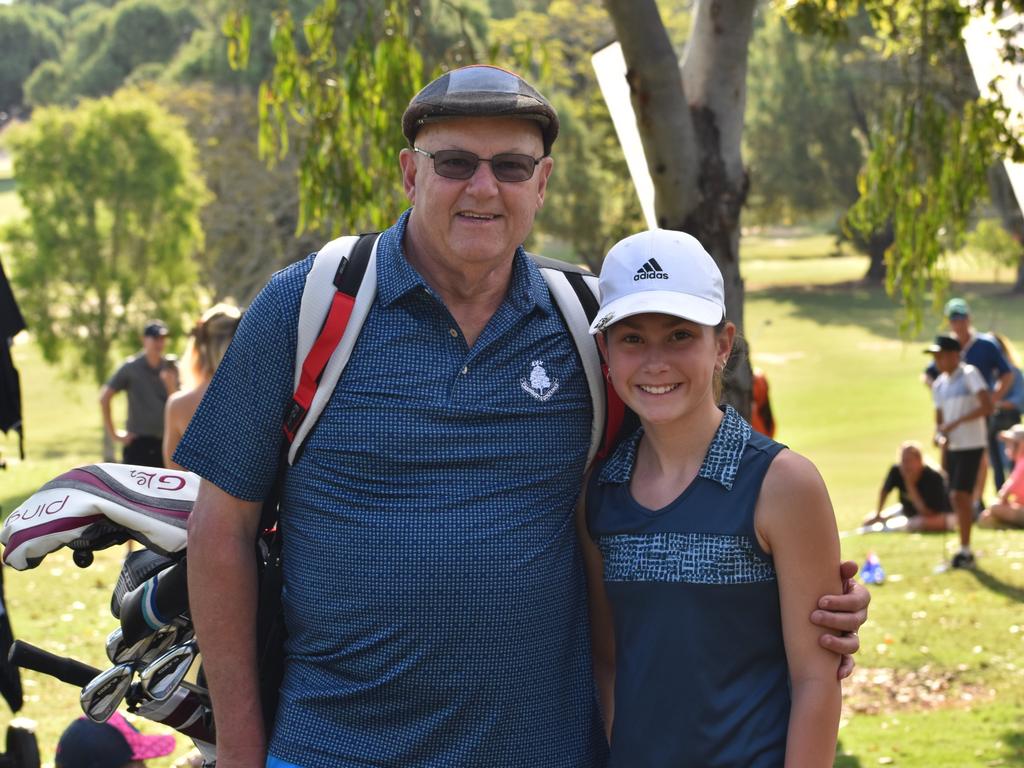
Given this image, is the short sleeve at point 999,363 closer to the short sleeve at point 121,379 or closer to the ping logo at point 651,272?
the short sleeve at point 121,379

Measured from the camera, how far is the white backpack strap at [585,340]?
3.11 meters

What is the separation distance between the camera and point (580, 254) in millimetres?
49594

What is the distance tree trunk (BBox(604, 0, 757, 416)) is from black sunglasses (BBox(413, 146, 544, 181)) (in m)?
3.01

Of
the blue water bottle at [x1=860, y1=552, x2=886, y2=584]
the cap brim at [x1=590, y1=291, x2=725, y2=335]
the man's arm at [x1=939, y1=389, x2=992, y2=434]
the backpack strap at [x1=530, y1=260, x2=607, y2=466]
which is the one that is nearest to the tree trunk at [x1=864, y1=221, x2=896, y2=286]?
the man's arm at [x1=939, y1=389, x2=992, y2=434]

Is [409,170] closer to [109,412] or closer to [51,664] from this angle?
[51,664]

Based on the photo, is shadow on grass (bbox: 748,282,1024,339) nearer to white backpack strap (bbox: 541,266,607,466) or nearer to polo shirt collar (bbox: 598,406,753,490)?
white backpack strap (bbox: 541,266,607,466)

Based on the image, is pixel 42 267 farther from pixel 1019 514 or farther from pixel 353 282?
pixel 353 282

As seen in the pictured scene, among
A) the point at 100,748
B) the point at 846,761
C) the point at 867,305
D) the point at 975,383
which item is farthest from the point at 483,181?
the point at 867,305

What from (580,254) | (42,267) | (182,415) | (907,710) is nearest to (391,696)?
(182,415)

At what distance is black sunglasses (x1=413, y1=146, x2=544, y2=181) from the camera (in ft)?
10.00

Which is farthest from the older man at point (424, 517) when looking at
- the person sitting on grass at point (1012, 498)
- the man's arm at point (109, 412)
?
the person sitting on grass at point (1012, 498)

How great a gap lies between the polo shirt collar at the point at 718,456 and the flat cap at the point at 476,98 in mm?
749

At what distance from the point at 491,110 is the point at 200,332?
4.32 meters

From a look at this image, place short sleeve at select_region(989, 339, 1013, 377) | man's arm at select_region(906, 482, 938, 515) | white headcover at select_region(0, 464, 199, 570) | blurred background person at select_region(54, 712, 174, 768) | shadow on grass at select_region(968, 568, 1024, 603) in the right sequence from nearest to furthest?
white headcover at select_region(0, 464, 199, 570), blurred background person at select_region(54, 712, 174, 768), shadow on grass at select_region(968, 568, 1024, 603), short sleeve at select_region(989, 339, 1013, 377), man's arm at select_region(906, 482, 938, 515)
